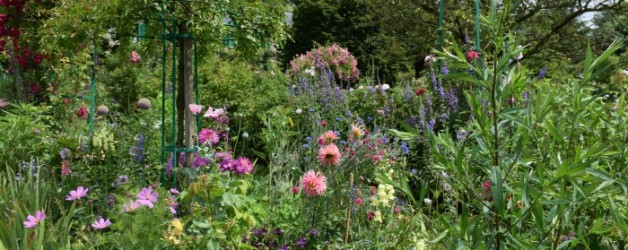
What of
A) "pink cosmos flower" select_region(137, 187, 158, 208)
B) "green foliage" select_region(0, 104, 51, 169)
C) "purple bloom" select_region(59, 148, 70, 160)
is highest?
"pink cosmos flower" select_region(137, 187, 158, 208)

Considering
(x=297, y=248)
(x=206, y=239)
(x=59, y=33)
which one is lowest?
(x=297, y=248)

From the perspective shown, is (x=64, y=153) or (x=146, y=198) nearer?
(x=146, y=198)

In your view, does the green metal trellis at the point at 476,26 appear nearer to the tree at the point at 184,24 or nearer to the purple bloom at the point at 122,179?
the tree at the point at 184,24

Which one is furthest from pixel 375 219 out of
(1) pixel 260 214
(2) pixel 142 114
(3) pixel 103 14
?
(2) pixel 142 114

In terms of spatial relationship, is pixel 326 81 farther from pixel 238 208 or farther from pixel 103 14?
pixel 238 208

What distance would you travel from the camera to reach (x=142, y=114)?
209 inches

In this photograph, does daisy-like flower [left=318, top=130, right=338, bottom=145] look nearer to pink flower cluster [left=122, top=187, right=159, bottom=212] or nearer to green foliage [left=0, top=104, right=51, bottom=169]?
pink flower cluster [left=122, top=187, right=159, bottom=212]

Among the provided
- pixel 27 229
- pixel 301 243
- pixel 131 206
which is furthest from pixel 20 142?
pixel 301 243

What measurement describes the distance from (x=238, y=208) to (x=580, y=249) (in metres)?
1.19

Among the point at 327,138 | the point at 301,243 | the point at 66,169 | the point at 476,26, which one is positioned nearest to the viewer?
the point at 301,243

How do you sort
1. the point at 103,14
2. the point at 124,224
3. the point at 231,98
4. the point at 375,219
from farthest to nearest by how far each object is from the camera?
1. the point at 231,98
2. the point at 103,14
3. the point at 375,219
4. the point at 124,224

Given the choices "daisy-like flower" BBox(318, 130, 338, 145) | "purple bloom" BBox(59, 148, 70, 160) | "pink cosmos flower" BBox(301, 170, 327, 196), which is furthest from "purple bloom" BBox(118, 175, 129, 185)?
"pink cosmos flower" BBox(301, 170, 327, 196)

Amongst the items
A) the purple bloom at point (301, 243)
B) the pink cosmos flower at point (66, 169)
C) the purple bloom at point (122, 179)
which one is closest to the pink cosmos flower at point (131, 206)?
the purple bloom at point (301, 243)

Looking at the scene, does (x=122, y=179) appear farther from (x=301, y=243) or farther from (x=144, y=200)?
(x=301, y=243)
